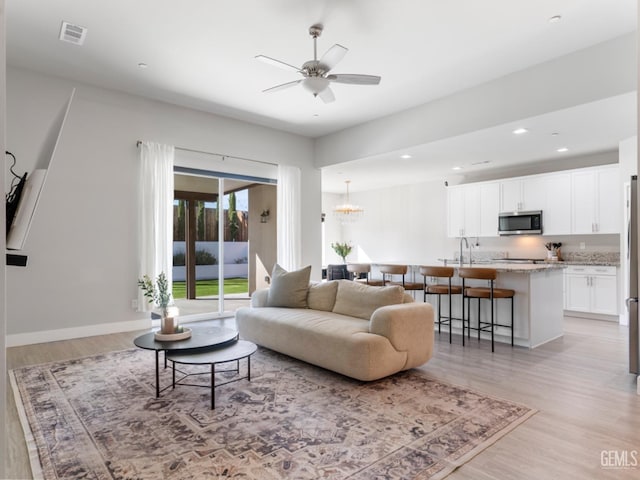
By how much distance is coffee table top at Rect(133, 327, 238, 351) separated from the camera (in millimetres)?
2963

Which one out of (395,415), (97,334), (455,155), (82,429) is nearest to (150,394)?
(82,429)

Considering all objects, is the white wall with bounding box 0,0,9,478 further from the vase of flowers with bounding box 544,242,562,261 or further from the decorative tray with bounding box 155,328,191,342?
the vase of flowers with bounding box 544,242,562,261

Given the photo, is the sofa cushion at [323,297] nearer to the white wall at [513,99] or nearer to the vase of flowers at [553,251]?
the white wall at [513,99]

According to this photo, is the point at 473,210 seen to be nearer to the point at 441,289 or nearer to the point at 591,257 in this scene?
the point at 591,257

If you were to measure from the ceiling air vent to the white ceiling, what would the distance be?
6 centimetres

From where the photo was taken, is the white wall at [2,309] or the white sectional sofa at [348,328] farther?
the white sectional sofa at [348,328]

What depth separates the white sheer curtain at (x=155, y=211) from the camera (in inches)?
209

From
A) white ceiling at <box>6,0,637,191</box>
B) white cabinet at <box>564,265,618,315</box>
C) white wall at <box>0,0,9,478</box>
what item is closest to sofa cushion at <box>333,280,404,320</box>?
white ceiling at <box>6,0,637,191</box>

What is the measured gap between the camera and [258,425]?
2.54 metres

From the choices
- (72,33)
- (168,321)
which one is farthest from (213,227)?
(168,321)

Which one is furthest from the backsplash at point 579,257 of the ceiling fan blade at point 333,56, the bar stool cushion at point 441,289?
the ceiling fan blade at point 333,56

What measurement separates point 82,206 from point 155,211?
0.87 metres

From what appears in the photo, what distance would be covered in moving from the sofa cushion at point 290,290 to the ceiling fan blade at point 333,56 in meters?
2.28

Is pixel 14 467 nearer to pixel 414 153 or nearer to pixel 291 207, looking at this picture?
pixel 291 207
